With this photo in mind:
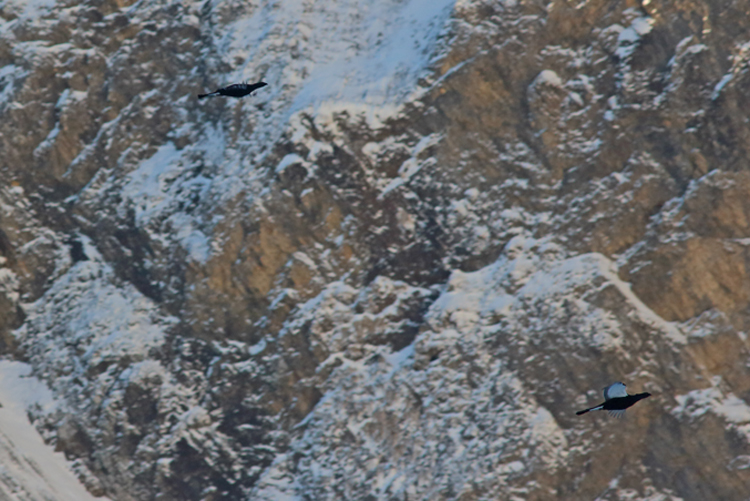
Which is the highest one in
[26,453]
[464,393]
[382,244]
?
[382,244]

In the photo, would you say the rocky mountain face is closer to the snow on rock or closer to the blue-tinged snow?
the snow on rock

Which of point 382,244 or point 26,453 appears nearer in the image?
point 26,453

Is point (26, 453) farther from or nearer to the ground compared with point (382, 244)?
nearer to the ground

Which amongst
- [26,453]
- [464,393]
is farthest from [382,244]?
[26,453]

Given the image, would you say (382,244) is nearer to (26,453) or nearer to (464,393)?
(464,393)

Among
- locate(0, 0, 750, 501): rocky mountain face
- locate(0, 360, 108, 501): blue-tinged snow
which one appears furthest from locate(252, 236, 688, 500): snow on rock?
locate(0, 360, 108, 501): blue-tinged snow

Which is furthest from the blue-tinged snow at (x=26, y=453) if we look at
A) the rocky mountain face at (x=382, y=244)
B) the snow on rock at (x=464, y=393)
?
the snow on rock at (x=464, y=393)

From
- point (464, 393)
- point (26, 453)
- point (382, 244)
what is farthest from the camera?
point (382, 244)

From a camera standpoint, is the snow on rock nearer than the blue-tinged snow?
Yes
